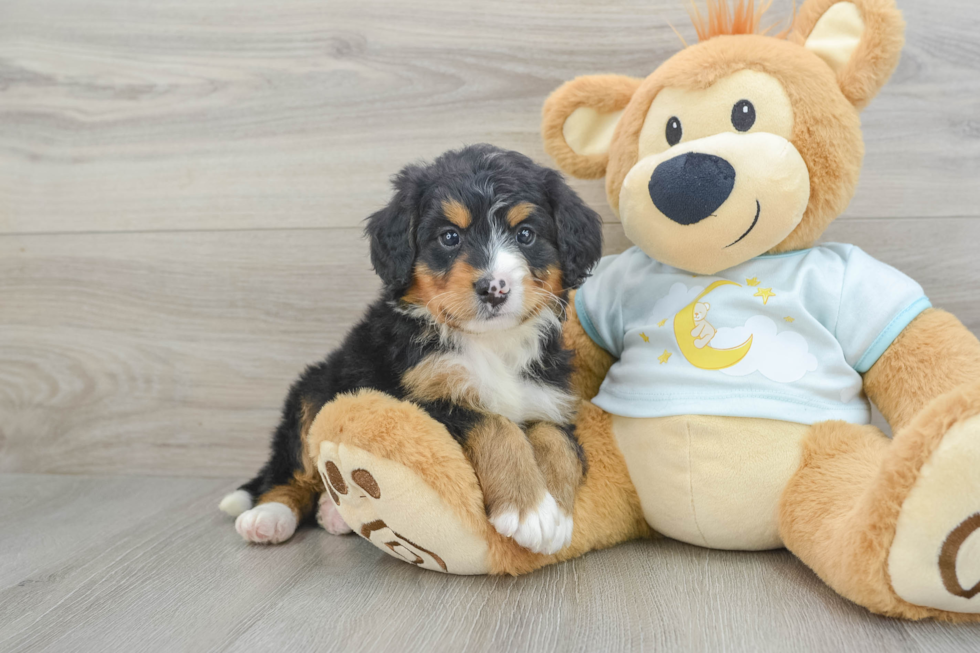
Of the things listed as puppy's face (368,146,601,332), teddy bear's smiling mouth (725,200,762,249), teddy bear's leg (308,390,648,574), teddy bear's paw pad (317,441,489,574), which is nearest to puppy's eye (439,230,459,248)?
puppy's face (368,146,601,332)

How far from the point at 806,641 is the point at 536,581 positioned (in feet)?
1.65

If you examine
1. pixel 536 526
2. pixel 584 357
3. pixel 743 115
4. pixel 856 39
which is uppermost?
pixel 856 39

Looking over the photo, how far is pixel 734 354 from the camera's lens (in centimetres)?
151

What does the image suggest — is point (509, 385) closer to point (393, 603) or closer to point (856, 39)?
point (393, 603)

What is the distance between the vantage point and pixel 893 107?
1.95 metres

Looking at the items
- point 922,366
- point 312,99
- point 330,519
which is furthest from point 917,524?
point 312,99

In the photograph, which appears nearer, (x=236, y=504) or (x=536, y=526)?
(x=536, y=526)

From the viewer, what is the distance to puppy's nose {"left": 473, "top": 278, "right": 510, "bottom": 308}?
1.34 m

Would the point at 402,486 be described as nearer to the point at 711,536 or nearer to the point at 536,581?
the point at 536,581

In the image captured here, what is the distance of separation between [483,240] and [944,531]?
3.04ft

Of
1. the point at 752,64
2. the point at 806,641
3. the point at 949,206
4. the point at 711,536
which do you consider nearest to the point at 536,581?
the point at 711,536

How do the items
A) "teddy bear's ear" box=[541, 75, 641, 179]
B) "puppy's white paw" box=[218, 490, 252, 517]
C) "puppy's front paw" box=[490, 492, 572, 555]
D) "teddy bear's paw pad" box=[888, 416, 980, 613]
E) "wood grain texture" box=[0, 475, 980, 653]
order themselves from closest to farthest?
1. "teddy bear's paw pad" box=[888, 416, 980, 613]
2. "wood grain texture" box=[0, 475, 980, 653]
3. "puppy's front paw" box=[490, 492, 572, 555]
4. "teddy bear's ear" box=[541, 75, 641, 179]
5. "puppy's white paw" box=[218, 490, 252, 517]

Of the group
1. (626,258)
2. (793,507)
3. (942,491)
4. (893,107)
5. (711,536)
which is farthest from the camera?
(893,107)

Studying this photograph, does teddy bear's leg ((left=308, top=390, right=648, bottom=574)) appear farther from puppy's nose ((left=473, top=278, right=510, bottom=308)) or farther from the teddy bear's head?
the teddy bear's head
